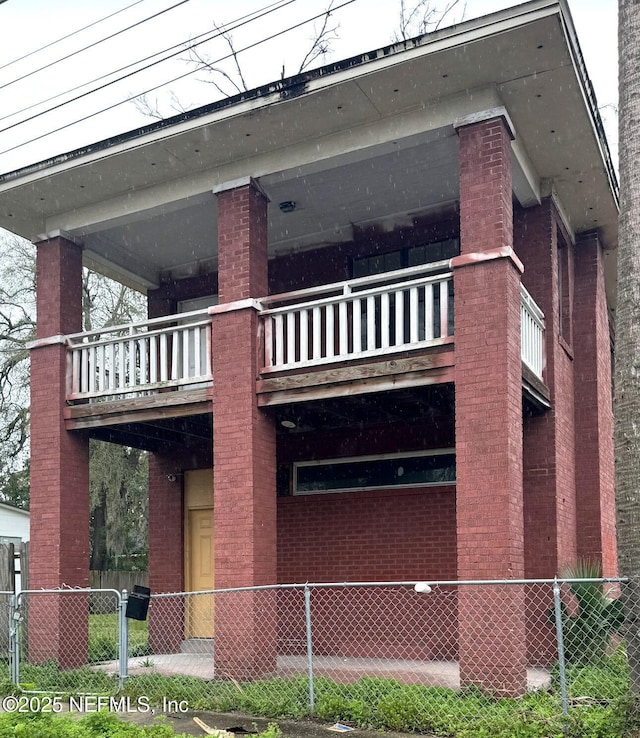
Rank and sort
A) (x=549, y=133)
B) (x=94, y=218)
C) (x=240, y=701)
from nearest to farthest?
(x=240, y=701) < (x=549, y=133) < (x=94, y=218)

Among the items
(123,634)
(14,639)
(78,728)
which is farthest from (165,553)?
(78,728)

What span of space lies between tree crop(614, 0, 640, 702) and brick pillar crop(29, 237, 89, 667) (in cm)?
774

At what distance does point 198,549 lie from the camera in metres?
14.1

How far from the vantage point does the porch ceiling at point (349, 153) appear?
29.7ft

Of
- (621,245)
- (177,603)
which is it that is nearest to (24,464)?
(177,603)

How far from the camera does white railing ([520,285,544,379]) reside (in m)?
10.2

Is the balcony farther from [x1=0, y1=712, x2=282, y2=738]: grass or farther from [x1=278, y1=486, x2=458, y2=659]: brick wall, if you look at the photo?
[x1=0, y1=712, x2=282, y2=738]: grass

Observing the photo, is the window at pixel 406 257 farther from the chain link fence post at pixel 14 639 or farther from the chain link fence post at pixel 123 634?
the chain link fence post at pixel 14 639

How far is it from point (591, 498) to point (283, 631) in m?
4.80

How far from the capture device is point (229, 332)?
11008 millimetres

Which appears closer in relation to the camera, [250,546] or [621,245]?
[621,245]

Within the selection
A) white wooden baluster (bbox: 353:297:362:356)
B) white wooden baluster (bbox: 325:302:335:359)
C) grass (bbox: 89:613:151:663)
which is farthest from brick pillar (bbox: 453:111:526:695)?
grass (bbox: 89:613:151:663)

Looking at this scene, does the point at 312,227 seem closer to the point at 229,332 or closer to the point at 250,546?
the point at 229,332

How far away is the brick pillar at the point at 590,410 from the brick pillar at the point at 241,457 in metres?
4.58
